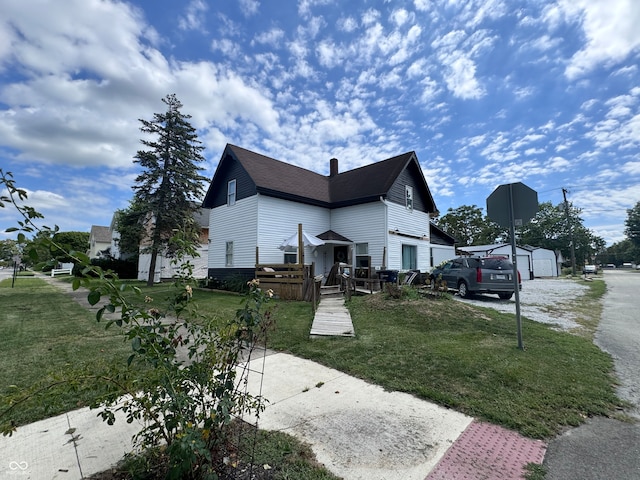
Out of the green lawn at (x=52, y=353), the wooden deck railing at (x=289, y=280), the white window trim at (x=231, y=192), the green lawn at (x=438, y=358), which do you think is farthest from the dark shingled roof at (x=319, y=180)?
the green lawn at (x=52, y=353)

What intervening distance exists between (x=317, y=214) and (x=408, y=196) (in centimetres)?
567

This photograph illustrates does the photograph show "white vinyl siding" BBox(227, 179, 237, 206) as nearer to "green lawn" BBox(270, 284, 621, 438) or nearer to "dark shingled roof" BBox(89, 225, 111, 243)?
"green lawn" BBox(270, 284, 621, 438)

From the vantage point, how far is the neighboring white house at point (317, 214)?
51.8 feet

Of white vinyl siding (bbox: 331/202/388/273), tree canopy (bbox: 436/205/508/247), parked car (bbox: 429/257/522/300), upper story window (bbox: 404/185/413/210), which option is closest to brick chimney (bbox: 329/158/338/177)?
white vinyl siding (bbox: 331/202/388/273)

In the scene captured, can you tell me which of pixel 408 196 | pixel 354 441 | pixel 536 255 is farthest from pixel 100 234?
pixel 536 255

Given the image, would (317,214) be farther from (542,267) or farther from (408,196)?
(542,267)

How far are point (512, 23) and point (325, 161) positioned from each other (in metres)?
14.7

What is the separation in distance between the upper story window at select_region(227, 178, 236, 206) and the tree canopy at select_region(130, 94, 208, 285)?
4.50 m

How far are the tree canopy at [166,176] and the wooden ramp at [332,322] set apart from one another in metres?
14.7

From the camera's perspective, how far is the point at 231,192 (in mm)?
17531

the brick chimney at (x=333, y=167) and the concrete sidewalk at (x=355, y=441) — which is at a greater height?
the brick chimney at (x=333, y=167)

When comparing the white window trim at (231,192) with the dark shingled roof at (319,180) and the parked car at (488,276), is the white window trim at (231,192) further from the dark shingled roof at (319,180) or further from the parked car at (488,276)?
the parked car at (488,276)

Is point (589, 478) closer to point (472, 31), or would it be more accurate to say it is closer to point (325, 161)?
point (472, 31)

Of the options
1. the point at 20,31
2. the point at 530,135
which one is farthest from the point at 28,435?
the point at 530,135
